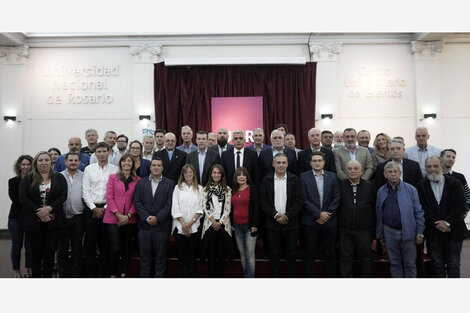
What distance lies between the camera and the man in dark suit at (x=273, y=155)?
4.27 metres

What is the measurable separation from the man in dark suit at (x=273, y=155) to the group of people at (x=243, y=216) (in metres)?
0.44

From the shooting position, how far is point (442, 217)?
362 cm

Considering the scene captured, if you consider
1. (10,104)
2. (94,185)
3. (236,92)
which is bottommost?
(94,185)

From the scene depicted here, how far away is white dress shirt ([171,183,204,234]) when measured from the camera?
3791 mm

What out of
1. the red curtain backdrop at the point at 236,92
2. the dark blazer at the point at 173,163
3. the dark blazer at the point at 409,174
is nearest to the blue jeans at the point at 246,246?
the dark blazer at the point at 173,163

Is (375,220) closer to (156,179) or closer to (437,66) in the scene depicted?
(156,179)

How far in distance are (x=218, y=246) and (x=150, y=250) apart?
0.80 metres

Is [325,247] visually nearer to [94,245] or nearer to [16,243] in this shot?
[94,245]

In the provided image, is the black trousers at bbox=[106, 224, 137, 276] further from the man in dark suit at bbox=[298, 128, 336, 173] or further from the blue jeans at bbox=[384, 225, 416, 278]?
the blue jeans at bbox=[384, 225, 416, 278]

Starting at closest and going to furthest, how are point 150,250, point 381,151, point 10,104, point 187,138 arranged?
point 150,250
point 381,151
point 187,138
point 10,104

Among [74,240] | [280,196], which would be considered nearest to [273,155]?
[280,196]

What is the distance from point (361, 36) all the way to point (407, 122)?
7.54 feet

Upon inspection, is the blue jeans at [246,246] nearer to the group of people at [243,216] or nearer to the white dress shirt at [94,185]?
the group of people at [243,216]

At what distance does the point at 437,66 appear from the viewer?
751cm
